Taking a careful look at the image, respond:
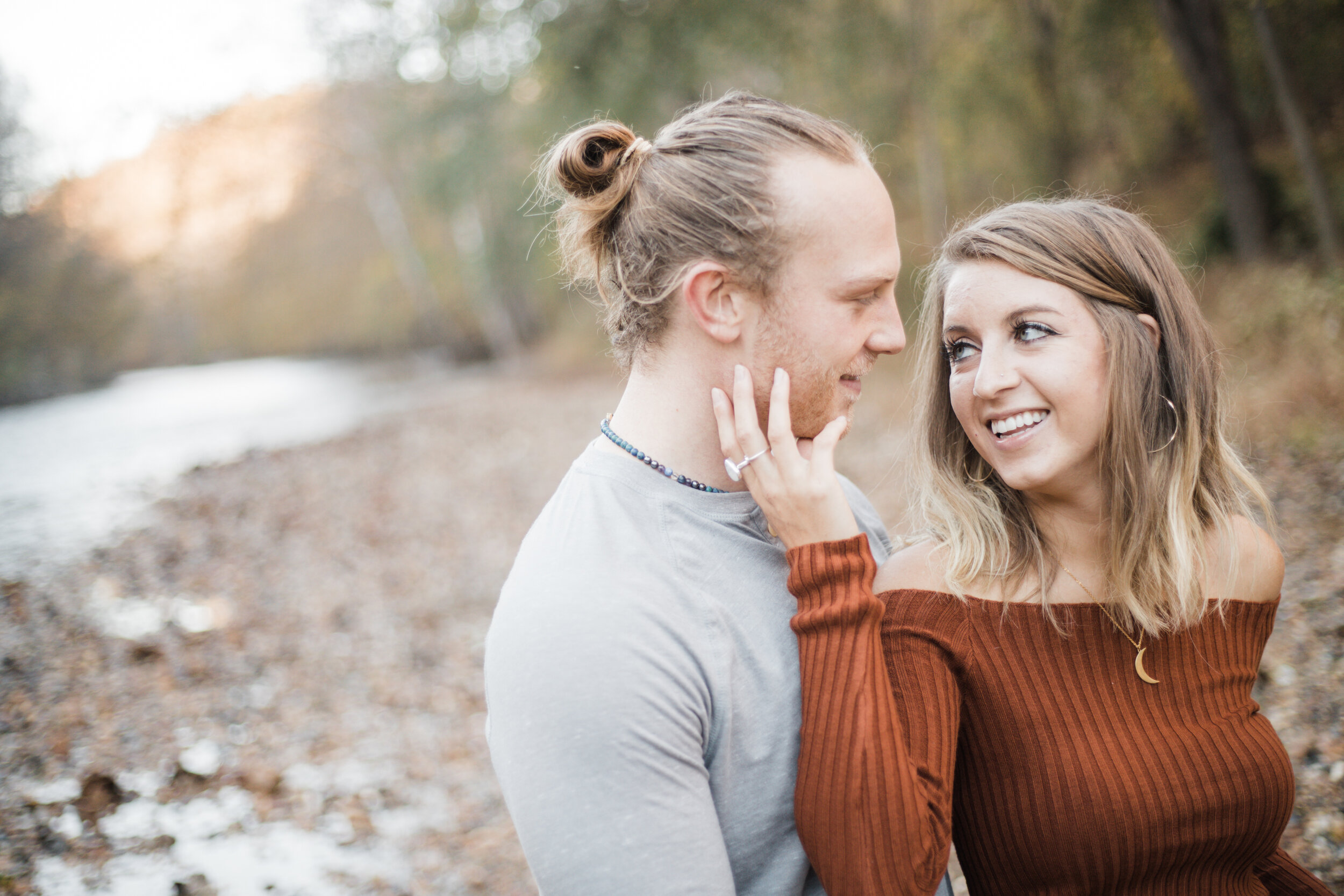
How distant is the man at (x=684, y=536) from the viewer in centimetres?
140

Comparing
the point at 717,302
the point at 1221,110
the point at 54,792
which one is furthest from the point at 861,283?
the point at 1221,110

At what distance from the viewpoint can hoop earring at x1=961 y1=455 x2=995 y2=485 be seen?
223 cm

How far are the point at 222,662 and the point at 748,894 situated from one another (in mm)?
5615

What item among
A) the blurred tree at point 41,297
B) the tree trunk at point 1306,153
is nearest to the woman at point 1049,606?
the tree trunk at point 1306,153

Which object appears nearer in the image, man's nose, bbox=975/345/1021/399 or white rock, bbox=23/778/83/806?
man's nose, bbox=975/345/1021/399

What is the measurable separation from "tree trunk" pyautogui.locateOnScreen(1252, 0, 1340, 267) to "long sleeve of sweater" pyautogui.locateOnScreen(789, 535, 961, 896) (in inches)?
348

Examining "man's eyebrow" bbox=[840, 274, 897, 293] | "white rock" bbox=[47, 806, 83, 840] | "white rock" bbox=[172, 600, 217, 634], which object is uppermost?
"man's eyebrow" bbox=[840, 274, 897, 293]

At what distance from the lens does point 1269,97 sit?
1021cm

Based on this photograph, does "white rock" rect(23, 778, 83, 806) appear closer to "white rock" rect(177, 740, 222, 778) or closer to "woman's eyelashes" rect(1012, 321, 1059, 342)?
"white rock" rect(177, 740, 222, 778)

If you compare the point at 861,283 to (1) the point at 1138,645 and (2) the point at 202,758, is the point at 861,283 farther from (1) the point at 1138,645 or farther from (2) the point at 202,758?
(2) the point at 202,758

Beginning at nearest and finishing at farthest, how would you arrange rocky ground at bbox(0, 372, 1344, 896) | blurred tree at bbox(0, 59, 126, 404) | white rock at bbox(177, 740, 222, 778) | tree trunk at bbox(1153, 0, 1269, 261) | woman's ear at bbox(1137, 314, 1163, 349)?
woman's ear at bbox(1137, 314, 1163, 349), rocky ground at bbox(0, 372, 1344, 896), white rock at bbox(177, 740, 222, 778), tree trunk at bbox(1153, 0, 1269, 261), blurred tree at bbox(0, 59, 126, 404)

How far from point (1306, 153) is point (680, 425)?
9271mm

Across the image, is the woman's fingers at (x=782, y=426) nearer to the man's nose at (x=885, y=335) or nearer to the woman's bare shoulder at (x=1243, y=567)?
the man's nose at (x=885, y=335)

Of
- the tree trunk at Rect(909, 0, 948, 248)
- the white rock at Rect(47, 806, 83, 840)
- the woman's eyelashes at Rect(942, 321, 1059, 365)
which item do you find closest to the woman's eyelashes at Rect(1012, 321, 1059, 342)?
the woman's eyelashes at Rect(942, 321, 1059, 365)
